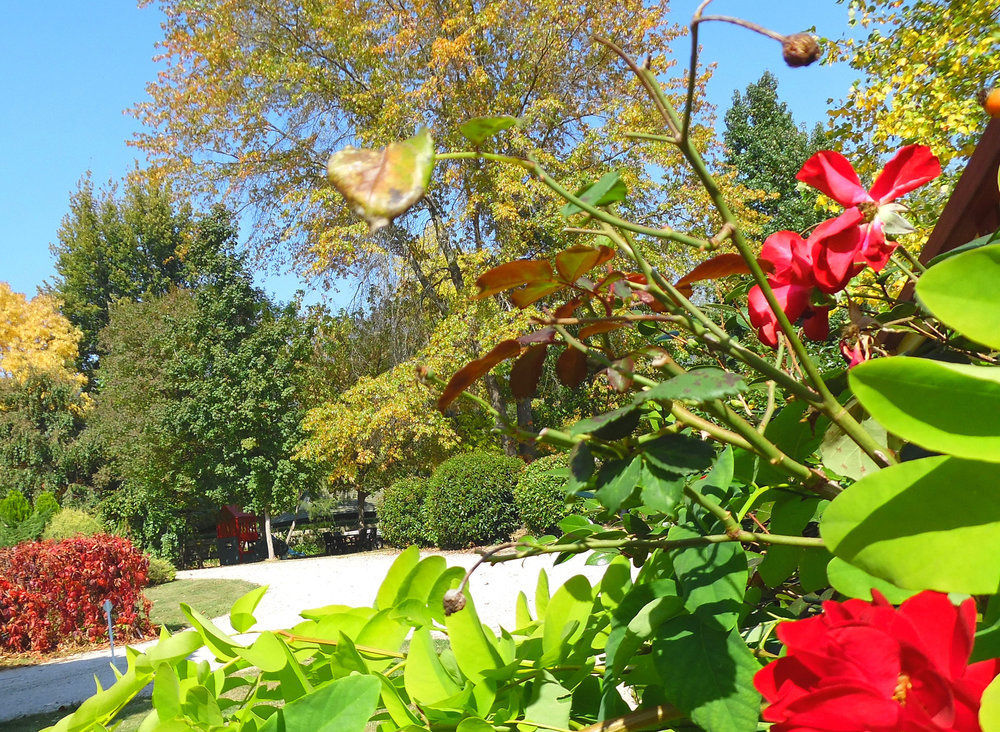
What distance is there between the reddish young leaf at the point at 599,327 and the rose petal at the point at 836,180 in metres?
0.20

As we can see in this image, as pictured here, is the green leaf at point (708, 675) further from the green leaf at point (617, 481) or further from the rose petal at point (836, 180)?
the rose petal at point (836, 180)

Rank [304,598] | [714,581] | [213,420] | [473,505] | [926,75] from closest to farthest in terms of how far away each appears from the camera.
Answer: [714,581]
[926,75]
[304,598]
[473,505]
[213,420]

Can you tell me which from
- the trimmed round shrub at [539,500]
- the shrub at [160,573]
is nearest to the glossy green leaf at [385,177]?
the trimmed round shrub at [539,500]

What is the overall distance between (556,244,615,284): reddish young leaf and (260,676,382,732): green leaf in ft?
0.94

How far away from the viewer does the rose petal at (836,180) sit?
558mm

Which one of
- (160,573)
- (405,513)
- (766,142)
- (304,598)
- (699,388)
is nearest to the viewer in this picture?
(699,388)

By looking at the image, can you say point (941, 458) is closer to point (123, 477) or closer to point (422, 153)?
point (422, 153)

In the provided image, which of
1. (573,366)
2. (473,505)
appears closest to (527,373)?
(573,366)

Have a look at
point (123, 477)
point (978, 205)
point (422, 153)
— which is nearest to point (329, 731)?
point (422, 153)

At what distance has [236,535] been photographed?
18.2 m

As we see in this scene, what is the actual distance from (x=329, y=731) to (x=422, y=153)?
12.7 inches

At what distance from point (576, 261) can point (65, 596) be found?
945cm

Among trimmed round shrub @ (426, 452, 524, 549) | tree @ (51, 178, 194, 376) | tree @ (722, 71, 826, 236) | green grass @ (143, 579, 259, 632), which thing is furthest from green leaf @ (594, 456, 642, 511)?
tree @ (51, 178, 194, 376)

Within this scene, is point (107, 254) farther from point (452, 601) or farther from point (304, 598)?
point (452, 601)
